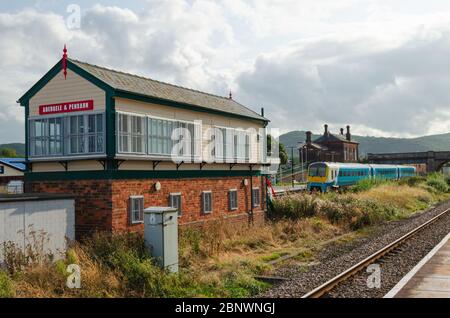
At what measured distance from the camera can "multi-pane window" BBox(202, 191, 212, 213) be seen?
704 inches

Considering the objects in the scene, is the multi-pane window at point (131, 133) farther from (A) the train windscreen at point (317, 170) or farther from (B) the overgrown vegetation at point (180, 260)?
(A) the train windscreen at point (317, 170)

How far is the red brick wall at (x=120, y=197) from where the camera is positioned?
13906 millimetres

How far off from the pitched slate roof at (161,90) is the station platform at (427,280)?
30.7 feet

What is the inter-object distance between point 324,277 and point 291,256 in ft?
10.5

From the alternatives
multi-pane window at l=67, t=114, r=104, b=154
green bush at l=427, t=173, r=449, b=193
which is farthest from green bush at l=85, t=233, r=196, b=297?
green bush at l=427, t=173, r=449, b=193

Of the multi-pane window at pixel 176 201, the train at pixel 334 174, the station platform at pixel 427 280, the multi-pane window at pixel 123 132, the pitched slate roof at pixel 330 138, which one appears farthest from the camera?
the pitched slate roof at pixel 330 138

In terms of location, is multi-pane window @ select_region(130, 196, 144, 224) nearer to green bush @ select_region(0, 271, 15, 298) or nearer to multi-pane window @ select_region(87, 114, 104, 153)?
multi-pane window @ select_region(87, 114, 104, 153)

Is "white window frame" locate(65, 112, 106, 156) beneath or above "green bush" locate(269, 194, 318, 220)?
above

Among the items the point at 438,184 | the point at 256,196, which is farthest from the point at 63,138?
the point at 438,184

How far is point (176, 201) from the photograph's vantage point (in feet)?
53.8

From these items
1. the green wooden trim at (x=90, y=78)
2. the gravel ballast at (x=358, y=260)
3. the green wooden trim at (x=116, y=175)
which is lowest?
the gravel ballast at (x=358, y=260)

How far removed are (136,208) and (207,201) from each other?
13.1 ft

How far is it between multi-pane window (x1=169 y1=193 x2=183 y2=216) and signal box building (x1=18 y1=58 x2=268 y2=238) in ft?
0.12

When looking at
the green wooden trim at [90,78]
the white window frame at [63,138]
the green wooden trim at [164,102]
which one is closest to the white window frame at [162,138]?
the green wooden trim at [164,102]
